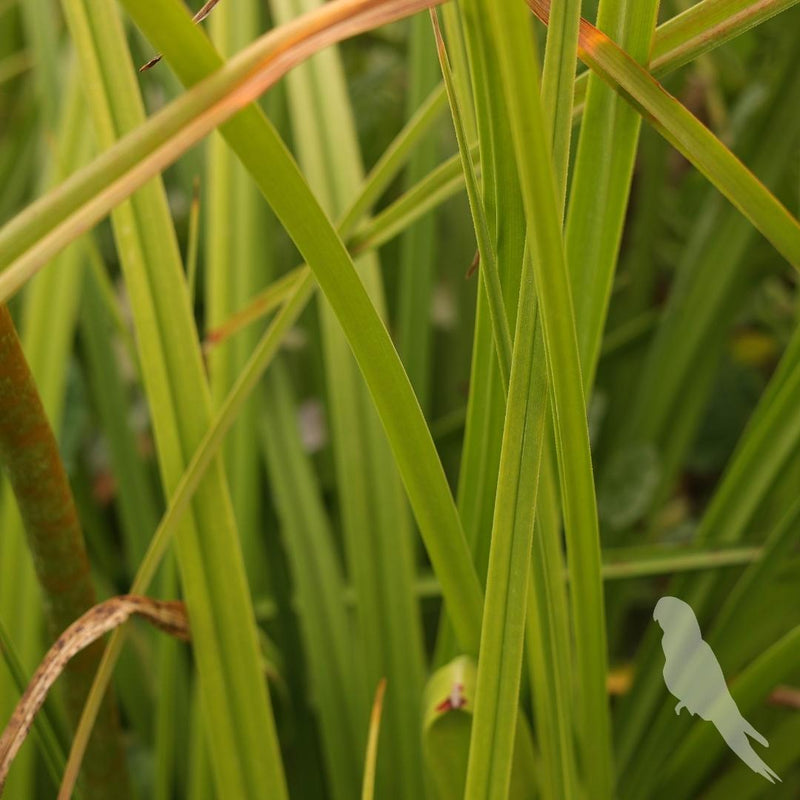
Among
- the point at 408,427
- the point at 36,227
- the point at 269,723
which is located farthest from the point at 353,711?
the point at 36,227

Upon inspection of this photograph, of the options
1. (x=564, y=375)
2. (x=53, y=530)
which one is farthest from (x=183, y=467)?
(x=564, y=375)

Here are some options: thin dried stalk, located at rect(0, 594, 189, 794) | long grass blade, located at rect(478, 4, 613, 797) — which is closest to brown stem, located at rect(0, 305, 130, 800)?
thin dried stalk, located at rect(0, 594, 189, 794)

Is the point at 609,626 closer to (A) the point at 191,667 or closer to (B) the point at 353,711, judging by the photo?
(B) the point at 353,711

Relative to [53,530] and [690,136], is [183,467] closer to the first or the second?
[53,530]

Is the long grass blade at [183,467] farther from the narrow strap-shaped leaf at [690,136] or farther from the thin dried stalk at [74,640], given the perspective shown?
the narrow strap-shaped leaf at [690,136]

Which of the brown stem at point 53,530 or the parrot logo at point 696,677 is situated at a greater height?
the brown stem at point 53,530

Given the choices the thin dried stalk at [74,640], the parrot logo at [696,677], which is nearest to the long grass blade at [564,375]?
the parrot logo at [696,677]

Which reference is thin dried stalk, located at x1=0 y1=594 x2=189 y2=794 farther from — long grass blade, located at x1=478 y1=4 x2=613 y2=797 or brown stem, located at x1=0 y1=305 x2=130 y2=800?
long grass blade, located at x1=478 y1=4 x2=613 y2=797
